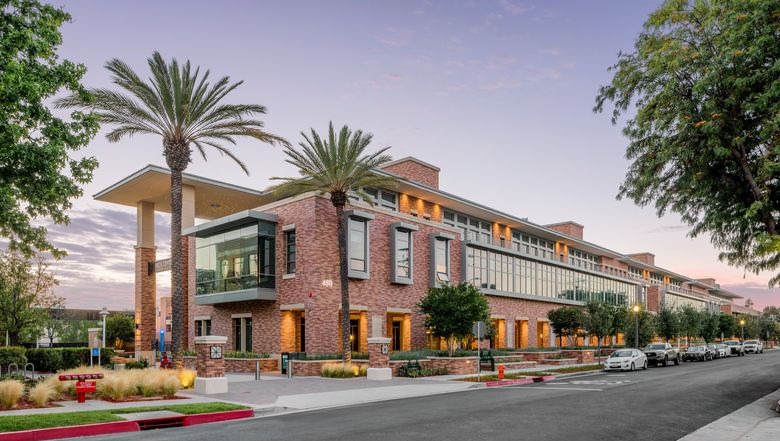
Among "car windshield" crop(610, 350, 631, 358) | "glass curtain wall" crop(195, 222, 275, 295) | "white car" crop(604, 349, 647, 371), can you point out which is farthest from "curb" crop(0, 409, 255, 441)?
"car windshield" crop(610, 350, 631, 358)

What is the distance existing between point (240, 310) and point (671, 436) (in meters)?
31.9

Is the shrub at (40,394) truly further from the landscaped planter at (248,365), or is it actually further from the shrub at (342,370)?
the landscaped planter at (248,365)

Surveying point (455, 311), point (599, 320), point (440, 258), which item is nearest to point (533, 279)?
point (599, 320)

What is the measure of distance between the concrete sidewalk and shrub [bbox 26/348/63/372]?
3428 cm

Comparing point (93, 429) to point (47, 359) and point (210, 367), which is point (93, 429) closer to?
point (210, 367)

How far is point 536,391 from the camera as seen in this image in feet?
77.7

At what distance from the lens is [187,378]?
2441cm

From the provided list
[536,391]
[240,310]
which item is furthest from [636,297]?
[536,391]

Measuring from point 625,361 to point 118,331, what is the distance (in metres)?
52.6

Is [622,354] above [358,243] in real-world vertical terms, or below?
below

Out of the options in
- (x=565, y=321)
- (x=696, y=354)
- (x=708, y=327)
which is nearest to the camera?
(x=696, y=354)

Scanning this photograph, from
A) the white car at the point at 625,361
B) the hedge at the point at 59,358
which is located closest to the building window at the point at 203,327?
the hedge at the point at 59,358

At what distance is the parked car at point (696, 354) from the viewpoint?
174ft

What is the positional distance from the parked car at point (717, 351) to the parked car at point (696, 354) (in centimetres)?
479
